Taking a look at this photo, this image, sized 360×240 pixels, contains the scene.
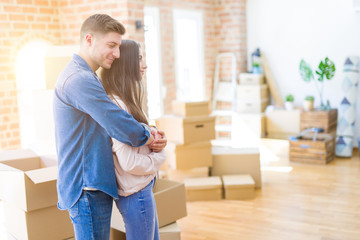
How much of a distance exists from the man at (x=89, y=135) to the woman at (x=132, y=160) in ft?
0.19

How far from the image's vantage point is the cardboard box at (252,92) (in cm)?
637

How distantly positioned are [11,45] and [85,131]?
116 inches

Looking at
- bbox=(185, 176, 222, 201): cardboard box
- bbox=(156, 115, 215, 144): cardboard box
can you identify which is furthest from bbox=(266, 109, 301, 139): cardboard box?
bbox=(185, 176, 222, 201): cardboard box

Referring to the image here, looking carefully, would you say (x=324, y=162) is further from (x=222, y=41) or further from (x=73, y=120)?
(x=73, y=120)

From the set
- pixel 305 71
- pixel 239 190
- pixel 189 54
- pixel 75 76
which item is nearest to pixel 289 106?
pixel 305 71

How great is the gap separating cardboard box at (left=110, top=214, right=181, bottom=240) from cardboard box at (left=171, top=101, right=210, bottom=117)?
6.34ft

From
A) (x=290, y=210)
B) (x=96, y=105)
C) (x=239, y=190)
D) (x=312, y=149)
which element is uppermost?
(x=96, y=105)

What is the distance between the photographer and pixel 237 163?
14.4 ft

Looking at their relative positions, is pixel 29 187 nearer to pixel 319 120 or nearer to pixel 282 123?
pixel 319 120

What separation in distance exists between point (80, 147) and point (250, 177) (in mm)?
2941

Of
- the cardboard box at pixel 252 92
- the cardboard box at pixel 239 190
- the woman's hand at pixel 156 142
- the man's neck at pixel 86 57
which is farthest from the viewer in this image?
the cardboard box at pixel 252 92

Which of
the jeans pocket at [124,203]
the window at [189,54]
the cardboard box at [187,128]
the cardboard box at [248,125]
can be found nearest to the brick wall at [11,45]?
→ the cardboard box at [187,128]

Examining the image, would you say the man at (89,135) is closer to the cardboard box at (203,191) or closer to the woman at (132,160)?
the woman at (132,160)

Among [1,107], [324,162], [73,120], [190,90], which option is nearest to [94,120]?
[73,120]
